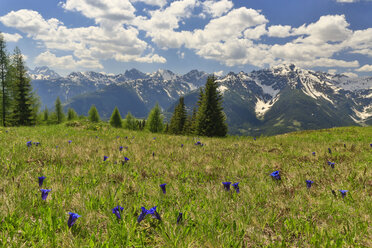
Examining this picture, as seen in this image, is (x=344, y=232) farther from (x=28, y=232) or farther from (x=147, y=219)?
(x=28, y=232)

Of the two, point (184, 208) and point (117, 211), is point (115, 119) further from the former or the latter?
point (117, 211)

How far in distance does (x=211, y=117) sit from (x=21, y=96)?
36225mm

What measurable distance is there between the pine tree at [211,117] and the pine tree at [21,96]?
32.7 m

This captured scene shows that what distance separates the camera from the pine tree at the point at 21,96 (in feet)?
116

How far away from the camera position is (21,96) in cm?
3603

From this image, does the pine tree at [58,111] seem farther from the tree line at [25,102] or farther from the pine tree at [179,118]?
the pine tree at [179,118]

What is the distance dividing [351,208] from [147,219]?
2758 millimetres

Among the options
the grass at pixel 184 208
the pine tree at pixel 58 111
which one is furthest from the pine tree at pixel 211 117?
the pine tree at pixel 58 111

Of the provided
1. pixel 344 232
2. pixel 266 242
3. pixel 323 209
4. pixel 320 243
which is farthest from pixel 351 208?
pixel 266 242

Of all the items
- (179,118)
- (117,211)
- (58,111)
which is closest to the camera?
(117,211)

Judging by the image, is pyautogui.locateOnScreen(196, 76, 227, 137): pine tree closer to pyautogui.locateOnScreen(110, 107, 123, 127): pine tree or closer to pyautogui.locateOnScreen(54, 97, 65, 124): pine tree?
pyautogui.locateOnScreen(110, 107, 123, 127): pine tree

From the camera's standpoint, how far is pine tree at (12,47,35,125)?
116 feet

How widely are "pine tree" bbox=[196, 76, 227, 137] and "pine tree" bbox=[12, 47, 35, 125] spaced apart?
3275 cm

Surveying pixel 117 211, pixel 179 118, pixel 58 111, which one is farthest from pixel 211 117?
pixel 58 111
